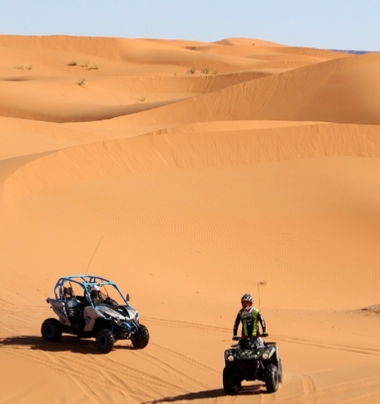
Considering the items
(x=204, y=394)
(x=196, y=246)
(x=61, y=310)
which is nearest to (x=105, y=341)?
(x=61, y=310)

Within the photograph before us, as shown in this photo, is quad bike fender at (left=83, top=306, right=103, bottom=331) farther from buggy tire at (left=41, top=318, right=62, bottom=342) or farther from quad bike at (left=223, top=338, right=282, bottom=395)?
quad bike at (left=223, top=338, right=282, bottom=395)

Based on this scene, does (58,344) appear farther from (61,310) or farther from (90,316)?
(90,316)

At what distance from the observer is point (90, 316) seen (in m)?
12.1

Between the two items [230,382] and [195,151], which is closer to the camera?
[230,382]

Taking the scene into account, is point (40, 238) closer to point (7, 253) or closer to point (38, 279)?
point (7, 253)

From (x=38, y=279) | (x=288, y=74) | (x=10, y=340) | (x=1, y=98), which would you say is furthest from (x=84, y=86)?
(x=10, y=340)

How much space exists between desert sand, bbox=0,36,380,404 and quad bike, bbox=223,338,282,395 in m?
0.21

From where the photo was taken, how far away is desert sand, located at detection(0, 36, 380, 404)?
35.9 ft

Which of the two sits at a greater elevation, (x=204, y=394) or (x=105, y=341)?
(x=105, y=341)

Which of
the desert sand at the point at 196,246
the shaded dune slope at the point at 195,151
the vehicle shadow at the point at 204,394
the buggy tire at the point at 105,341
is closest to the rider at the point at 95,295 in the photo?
the buggy tire at the point at 105,341

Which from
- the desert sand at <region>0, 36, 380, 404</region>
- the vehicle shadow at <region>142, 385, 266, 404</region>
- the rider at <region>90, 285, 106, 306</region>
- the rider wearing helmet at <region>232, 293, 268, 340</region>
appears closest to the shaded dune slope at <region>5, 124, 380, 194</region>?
the desert sand at <region>0, 36, 380, 404</region>

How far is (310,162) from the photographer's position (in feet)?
101

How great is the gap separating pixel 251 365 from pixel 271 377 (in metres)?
0.25

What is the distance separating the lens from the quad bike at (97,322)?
39.3ft
